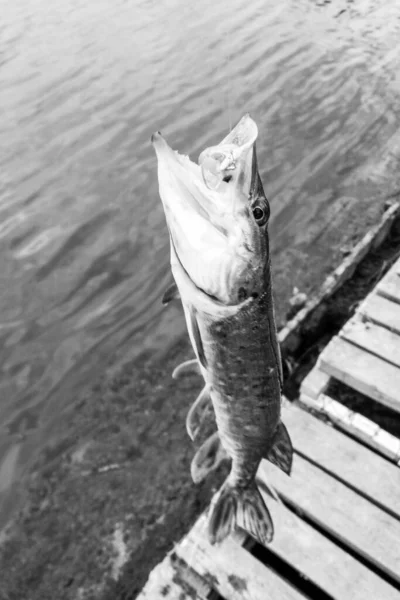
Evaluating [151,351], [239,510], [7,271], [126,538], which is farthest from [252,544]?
[7,271]

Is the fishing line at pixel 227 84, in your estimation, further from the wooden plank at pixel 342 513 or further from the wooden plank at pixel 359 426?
the wooden plank at pixel 342 513

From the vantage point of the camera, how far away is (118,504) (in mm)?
4949

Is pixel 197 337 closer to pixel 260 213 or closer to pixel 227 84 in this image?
pixel 260 213

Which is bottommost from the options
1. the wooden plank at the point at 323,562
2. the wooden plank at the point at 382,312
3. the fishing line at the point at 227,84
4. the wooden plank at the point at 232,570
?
the wooden plank at the point at 232,570

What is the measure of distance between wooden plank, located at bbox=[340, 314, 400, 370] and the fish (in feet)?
7.14

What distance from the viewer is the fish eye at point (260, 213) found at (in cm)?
215

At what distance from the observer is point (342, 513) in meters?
3.79

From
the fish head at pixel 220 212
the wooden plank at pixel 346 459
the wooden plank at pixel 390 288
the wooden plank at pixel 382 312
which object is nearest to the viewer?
the fish head at pixel 220 212

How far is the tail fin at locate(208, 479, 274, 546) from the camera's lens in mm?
3209

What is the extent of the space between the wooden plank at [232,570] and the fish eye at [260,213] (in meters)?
2.61

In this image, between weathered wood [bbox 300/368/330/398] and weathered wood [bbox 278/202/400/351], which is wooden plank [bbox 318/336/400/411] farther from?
weathered wood [bbox 278/202/400/351]

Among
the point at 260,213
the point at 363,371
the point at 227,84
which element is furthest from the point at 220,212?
the point at 227,84

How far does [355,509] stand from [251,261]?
2.56 m

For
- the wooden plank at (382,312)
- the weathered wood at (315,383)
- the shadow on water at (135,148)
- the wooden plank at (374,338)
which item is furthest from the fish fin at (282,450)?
the shadow on water at (135,148)
